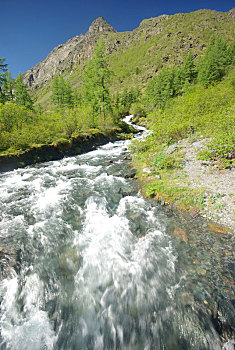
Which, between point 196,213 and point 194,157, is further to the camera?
point 194,157

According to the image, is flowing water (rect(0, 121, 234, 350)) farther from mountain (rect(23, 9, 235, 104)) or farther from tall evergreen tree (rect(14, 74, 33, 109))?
mountain (rect(23, 9, 235, 104))

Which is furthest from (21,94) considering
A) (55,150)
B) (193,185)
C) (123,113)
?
(193,185)

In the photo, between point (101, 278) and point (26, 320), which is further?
point (101, 278)

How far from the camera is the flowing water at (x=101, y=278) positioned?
11.2ft

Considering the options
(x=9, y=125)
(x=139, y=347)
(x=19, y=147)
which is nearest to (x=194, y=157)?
(x=139, y=347)

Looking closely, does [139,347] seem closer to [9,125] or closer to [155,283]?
[155,283]

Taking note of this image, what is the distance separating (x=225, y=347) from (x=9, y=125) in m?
18.4

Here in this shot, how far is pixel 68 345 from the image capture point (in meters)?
3.32

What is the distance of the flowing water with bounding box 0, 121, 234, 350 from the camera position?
3400 mm

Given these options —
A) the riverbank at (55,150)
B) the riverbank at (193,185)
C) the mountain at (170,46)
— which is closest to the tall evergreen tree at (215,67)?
the riverbank at (55,150)

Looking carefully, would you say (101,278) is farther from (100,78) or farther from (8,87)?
(8,87)

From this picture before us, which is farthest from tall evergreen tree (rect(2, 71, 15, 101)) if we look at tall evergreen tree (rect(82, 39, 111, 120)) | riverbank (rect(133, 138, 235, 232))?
riverbank (rect(133, 138, 235, 232))

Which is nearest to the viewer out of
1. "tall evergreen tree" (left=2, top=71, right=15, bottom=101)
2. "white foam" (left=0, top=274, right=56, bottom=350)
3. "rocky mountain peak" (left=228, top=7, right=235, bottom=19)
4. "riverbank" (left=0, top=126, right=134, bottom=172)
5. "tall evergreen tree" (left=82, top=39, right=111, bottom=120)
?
"white foam" (left=0, top=274, right=56, bottom=350)

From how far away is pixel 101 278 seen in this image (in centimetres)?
462
